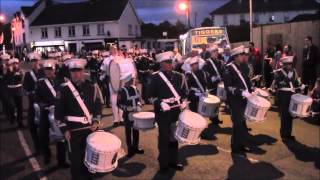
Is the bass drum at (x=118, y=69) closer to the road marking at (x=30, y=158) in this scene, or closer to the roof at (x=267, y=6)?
the road marking at (x=30, y=158)

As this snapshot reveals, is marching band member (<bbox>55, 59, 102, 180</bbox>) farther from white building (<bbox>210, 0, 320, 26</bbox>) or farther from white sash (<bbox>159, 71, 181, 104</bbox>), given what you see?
white building (<bbox>210, 0, 320, 26</bbox>)

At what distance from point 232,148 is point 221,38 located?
13247 mm

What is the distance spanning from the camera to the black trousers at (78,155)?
7090 mm

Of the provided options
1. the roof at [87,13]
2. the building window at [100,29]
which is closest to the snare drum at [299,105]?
the roof at [87,13]

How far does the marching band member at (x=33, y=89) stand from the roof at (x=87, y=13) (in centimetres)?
4735

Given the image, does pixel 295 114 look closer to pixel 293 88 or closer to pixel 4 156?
pixel 293 88

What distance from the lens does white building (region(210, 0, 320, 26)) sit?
270 feet

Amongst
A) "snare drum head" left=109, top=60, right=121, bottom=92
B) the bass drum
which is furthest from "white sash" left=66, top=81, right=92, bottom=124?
"snare drum head" left=109, top=60, right=121, bottom=92

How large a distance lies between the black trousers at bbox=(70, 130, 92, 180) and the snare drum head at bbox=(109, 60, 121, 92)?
5.52m

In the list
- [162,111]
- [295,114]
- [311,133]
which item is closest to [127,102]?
[162,111]

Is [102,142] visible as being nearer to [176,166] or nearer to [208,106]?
[176,166]

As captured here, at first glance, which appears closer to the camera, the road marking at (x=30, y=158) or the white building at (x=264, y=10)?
the road marking at (x=30, y=158)

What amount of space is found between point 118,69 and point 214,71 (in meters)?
2.49

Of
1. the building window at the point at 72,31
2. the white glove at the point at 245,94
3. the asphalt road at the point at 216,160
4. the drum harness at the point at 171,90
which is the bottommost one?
the asphalt road at the point at 216,160
